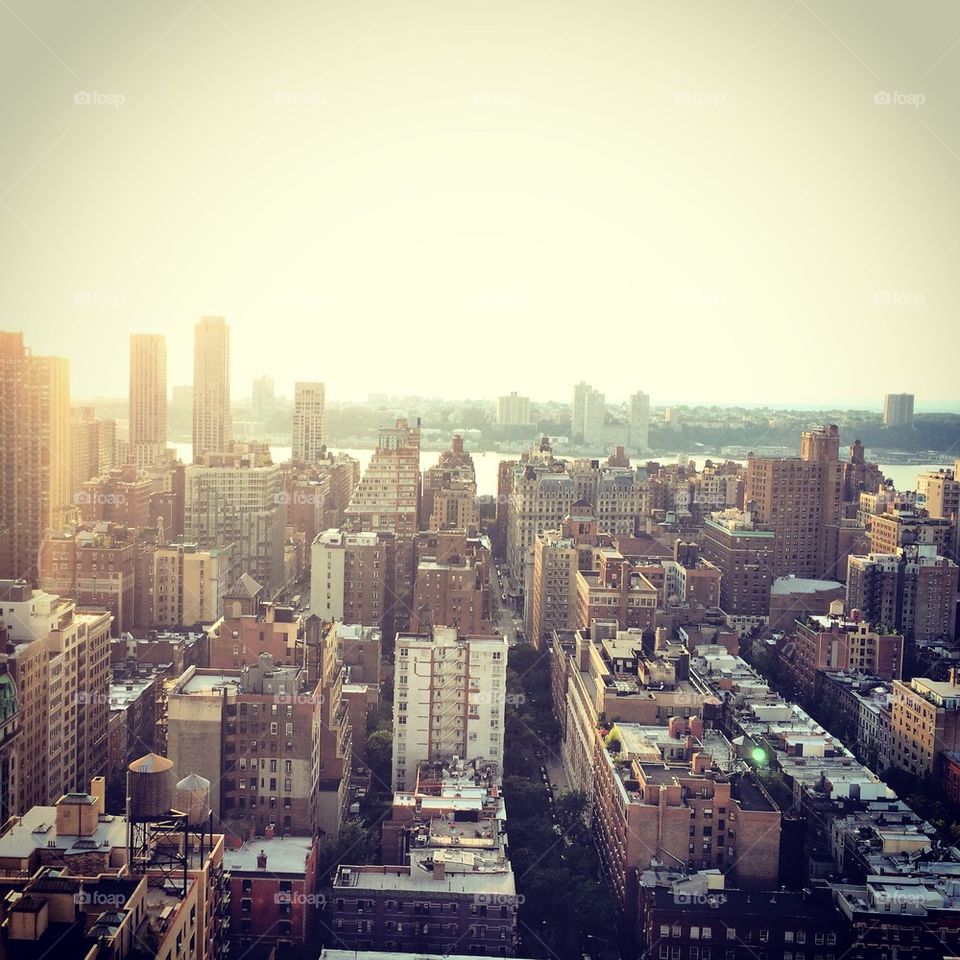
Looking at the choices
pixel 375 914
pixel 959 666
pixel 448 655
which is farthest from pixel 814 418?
pixel 375 914

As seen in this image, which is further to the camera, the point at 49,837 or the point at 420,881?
the point at 420,881

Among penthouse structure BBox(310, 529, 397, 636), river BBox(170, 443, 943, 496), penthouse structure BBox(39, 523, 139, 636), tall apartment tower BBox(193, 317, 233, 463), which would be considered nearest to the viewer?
penthouse structure BBox(39, 523, 139, 636)

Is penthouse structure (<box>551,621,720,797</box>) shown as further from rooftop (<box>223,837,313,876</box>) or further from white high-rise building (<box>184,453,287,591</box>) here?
white high-rise building (<box>184,453,287,591</box>)

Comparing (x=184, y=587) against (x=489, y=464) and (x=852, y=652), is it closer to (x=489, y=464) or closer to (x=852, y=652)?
(x=852, y=652)

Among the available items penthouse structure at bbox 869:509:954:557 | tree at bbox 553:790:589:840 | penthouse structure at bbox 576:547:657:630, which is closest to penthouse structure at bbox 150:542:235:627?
penthouse structure at bbox 576:547:657:630

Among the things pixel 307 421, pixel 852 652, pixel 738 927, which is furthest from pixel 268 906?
pixel 307 421

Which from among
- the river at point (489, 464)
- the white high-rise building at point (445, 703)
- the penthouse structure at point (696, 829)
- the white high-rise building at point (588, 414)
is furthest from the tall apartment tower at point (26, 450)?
the white high-rise building at point (588, 414)
